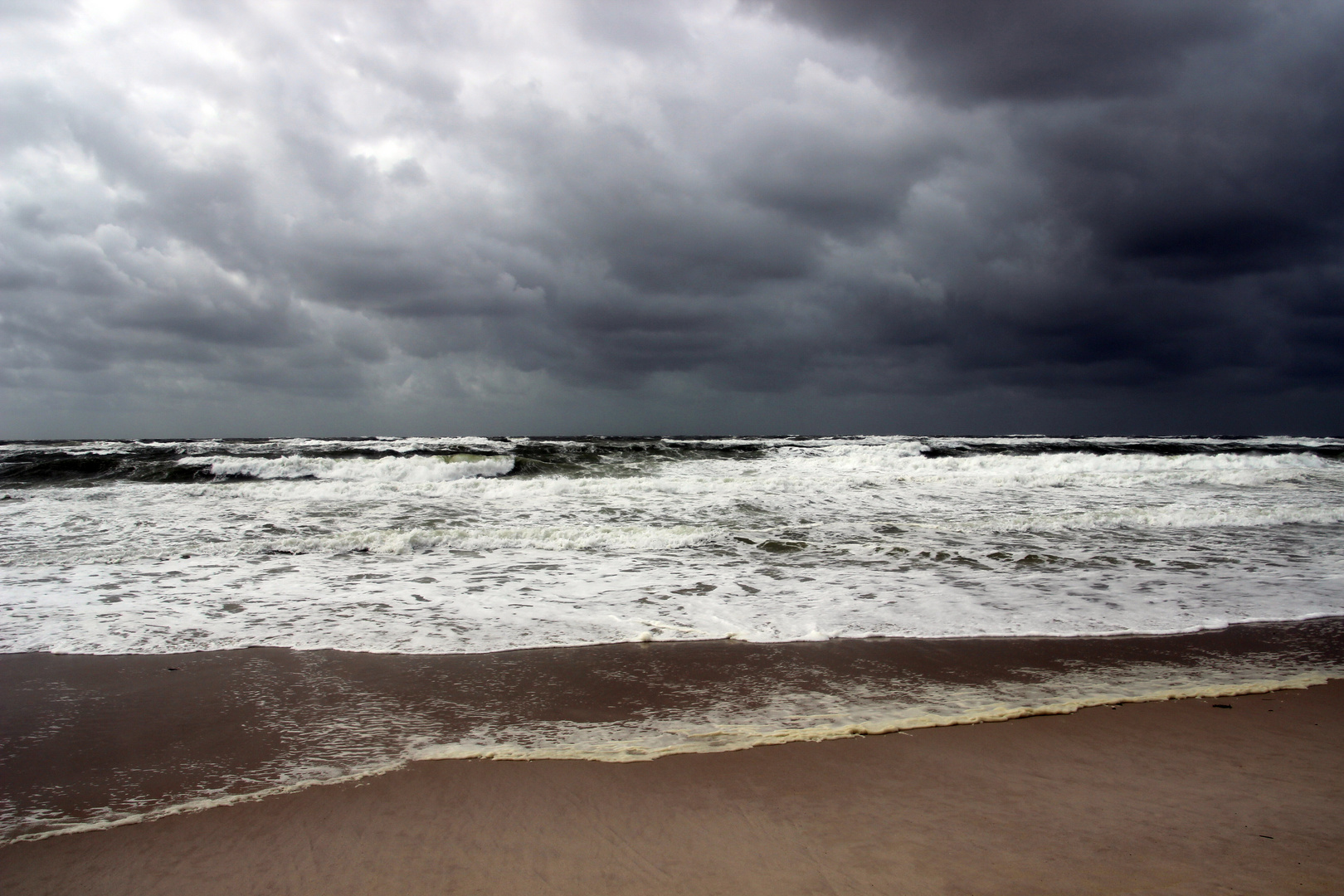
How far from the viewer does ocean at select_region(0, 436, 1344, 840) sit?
10.9 ft

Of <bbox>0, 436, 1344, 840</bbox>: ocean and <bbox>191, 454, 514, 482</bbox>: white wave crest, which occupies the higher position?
<bbox>191, 454, 514, 482</bbox>: white wave crest

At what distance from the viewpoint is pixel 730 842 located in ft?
7.91

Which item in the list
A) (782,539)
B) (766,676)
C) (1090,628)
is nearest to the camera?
(766,676)

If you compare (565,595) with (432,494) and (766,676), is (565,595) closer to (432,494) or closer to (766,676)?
→ (766,676)

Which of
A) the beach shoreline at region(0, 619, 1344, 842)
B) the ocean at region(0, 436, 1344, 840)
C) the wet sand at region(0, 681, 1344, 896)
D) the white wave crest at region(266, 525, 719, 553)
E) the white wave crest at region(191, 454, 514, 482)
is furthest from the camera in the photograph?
the white wave crest at region(191, 454, 514, 482)

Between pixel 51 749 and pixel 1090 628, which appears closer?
pixel 51 749

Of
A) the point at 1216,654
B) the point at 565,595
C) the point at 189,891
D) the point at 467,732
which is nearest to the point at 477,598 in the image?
the point at 565,595

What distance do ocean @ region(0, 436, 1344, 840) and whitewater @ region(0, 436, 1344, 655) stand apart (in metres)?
0.05

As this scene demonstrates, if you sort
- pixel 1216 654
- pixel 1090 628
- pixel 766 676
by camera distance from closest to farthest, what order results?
pixel 766 676, pixel 1216 654, pixel 1090 628

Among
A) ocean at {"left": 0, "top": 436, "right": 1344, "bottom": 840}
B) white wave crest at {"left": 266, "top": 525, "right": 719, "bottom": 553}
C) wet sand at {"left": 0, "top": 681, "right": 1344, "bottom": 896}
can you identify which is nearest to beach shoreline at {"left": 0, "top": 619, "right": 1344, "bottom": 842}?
ocean at {"left": 0, "top": 436, "right": 1344, "bottom": 840}

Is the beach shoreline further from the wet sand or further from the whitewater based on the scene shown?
the whitewater

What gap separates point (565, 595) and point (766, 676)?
259cm

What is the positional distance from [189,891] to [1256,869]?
3.51 metres

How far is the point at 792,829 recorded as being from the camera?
2.49 meters
